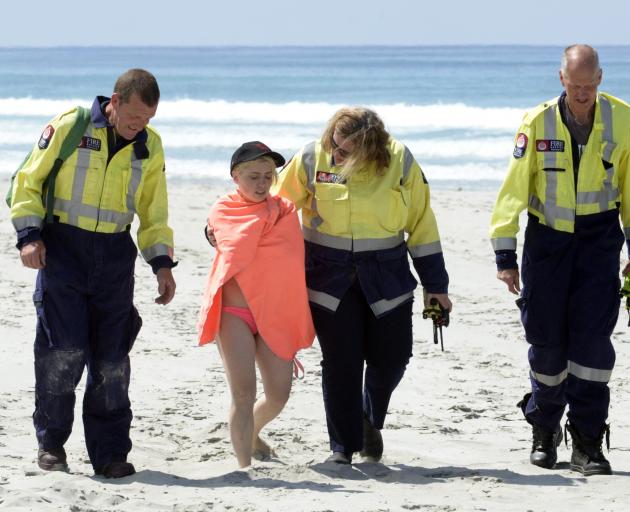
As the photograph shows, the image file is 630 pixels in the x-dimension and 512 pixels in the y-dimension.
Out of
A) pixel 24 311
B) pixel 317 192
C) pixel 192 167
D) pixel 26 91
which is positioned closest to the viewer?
pixel 317 192

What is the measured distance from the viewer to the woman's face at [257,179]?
17.1 feet

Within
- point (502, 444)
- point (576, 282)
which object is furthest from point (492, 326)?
point (576, 282)

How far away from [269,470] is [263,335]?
2.16 ft

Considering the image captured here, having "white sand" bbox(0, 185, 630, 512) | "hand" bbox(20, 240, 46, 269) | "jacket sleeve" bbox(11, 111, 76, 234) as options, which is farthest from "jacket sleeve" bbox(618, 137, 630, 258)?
"hand" bbox(20, 240, 46, 269)

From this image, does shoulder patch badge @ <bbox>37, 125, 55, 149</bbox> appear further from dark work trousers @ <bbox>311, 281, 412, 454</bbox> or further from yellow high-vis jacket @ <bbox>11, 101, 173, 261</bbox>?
dark work trousers @ <bbox>311, 281, 412, 454</bbox>

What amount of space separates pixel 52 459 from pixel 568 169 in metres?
2.69

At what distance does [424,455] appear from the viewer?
586 centimetres

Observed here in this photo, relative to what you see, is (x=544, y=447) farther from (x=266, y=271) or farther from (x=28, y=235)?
(x=28, y=235)

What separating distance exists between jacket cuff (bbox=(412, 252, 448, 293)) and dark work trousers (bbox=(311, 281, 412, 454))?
0.57 ft

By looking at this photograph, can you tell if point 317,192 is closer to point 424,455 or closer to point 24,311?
point 424,455

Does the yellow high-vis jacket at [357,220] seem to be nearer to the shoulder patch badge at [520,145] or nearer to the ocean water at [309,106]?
the shoulder patch badge at [520,145]

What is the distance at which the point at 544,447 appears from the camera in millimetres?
5645

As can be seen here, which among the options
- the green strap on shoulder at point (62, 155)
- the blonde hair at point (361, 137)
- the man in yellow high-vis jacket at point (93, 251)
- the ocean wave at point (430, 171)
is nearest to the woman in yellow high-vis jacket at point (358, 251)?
the blonde hair at point (361, 137)

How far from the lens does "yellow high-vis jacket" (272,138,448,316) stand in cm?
527
